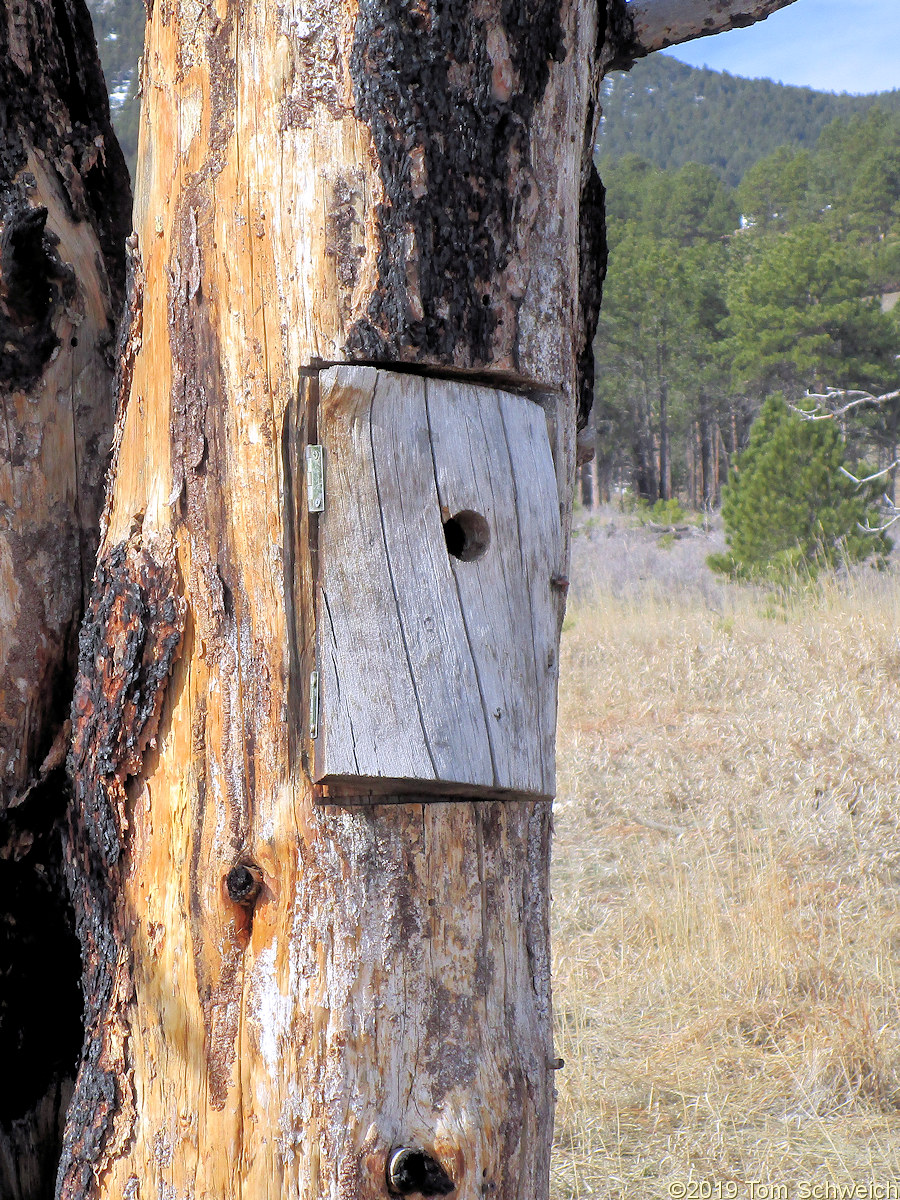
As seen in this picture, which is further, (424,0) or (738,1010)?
(738,1010)

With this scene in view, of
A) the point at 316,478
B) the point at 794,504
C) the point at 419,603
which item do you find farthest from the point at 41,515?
the point at 794,504

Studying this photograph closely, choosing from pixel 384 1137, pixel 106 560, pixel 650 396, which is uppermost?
pixel 650 396

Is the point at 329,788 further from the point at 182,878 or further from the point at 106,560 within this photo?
the point at 106,560

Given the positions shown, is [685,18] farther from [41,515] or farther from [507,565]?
[41,515]

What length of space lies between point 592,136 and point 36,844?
4.68 ft

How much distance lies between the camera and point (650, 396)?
33844 millimetres

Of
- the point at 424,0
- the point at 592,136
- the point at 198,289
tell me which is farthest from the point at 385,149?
the point at 592,136

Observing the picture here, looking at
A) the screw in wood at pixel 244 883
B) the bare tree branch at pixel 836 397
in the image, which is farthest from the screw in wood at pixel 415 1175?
the bare tree branch at pixel 836 397

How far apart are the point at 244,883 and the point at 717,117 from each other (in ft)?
434

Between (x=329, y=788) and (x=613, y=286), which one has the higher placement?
(x=613, y=286)

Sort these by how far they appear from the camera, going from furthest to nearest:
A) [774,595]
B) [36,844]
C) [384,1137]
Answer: [774,595], [36,844], [384,1137]

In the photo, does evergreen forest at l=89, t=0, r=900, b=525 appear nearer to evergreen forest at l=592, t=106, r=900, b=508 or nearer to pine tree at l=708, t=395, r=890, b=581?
evergreen forest at l=592, t=106, r=900, b=508

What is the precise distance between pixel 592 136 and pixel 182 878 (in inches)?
47.2

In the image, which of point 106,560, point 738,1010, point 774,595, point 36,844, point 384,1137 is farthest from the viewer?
point 774,595
